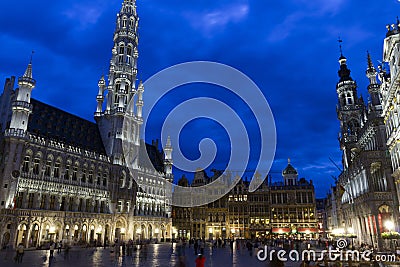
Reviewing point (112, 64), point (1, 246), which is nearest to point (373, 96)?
point (1, 246)

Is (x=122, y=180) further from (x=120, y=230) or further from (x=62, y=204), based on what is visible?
(x=62, y=204)

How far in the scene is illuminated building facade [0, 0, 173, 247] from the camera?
149 feet

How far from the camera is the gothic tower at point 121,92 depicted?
229 feet

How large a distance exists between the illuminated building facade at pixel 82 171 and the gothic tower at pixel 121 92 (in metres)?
0.25

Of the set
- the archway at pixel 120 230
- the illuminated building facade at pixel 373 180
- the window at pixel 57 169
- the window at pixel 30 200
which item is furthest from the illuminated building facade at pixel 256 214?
the window at pixel 30 200

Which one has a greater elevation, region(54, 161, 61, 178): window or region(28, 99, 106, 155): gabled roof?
region(28, 99, 106, 155): gabled roof

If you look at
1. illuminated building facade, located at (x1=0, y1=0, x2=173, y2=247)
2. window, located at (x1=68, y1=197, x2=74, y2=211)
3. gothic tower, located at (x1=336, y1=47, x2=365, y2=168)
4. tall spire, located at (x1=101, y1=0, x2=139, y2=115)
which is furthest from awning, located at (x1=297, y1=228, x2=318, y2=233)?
window, located at (x1=68, y1=197, x2=74, y2=211)

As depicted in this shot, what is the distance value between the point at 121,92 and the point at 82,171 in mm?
23585

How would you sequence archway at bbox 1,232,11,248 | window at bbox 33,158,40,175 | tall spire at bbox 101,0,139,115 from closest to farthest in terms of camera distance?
archway at bbox 1,232,11,248, window at bbox 33,158,40,175, tall spire at bbox 101,0,139,115

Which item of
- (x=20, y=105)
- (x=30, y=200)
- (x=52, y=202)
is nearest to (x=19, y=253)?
(x=30, y=200)

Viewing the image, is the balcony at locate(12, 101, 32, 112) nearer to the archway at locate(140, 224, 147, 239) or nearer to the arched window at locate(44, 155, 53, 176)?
the arched window at locate(44, 155, 53, 176)

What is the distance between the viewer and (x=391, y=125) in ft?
108

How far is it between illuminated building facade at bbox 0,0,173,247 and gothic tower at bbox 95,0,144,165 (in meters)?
0.25

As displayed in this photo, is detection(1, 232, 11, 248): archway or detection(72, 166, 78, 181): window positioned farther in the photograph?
detection(72, 166, 78, 181): window
